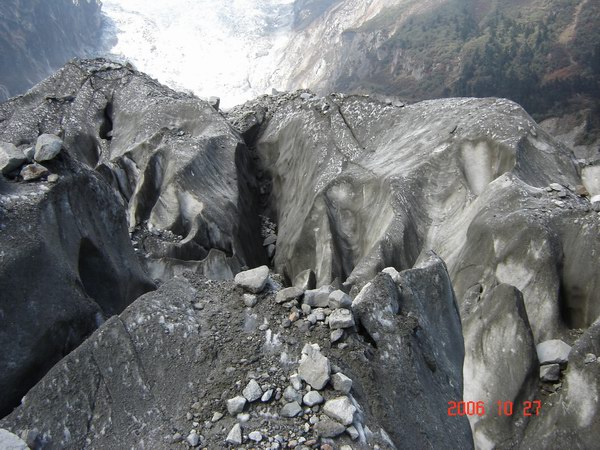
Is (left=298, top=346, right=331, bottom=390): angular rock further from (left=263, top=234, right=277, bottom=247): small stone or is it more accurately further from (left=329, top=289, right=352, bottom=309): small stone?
(left=263, top=234, right=277, bottom=247): small stone

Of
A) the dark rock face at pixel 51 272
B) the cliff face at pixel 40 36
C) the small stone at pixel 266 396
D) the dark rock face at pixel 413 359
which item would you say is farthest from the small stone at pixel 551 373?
the cliff face at pixel 40 36

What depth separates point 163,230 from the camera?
1633 centimetres

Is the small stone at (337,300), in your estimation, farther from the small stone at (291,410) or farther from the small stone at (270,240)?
the small stone at (270,240)

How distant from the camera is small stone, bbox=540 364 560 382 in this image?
31.7 ft

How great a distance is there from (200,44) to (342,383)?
107 metres

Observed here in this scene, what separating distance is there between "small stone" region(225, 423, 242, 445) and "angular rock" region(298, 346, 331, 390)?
82 centimetres

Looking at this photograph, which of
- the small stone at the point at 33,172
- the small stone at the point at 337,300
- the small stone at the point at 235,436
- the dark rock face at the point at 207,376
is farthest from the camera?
the small stone at the point at 33,172

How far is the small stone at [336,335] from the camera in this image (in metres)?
6.18

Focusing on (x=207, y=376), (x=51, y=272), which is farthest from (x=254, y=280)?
(x=51, y=272)

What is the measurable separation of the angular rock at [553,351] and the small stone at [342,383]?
5.70 meters

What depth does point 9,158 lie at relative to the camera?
24.0 ft

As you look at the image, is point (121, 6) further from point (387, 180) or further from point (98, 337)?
point (98, 337)

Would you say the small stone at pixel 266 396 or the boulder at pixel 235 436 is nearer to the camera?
the boulder at pixel 235 436
